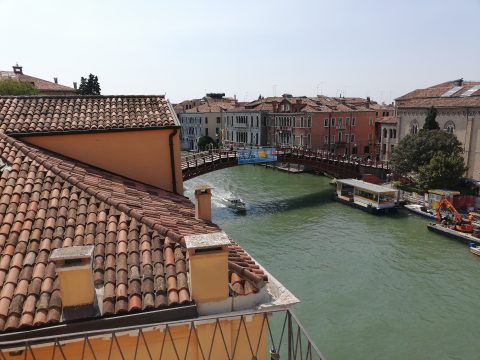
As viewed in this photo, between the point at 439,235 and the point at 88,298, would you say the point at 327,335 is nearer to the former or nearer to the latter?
Result: the point at 88,298

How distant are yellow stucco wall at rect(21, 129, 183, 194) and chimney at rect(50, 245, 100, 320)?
198 inches

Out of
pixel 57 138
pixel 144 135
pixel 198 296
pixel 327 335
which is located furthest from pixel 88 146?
pixel 327 335

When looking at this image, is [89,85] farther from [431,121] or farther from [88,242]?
[88,242]

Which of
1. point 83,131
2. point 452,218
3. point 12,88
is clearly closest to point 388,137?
point 452,218

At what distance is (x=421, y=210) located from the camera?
25156mm

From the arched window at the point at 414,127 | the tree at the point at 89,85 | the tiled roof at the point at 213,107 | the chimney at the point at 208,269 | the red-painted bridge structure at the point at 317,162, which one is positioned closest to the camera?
the chimney at the point at 208,269

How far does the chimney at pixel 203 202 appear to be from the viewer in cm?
665

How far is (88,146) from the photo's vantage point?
335 inches

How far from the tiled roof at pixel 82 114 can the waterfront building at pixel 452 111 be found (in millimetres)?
27336

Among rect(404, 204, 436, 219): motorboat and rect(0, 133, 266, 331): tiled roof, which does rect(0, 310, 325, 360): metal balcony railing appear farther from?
rect(404, 204, 436, 219): motorboat

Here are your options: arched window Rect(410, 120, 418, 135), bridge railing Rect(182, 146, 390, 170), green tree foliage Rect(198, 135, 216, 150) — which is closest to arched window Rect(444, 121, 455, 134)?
arched window Rect(410, 120, 418, 135)

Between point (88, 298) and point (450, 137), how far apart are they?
29778 mm

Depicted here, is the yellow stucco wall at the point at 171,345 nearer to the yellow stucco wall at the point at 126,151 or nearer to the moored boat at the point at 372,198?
the yellow stucco wall at the point at 126,151

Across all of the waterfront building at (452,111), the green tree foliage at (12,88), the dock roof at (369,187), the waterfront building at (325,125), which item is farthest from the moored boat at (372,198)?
the green tree foliage at (12,88)
